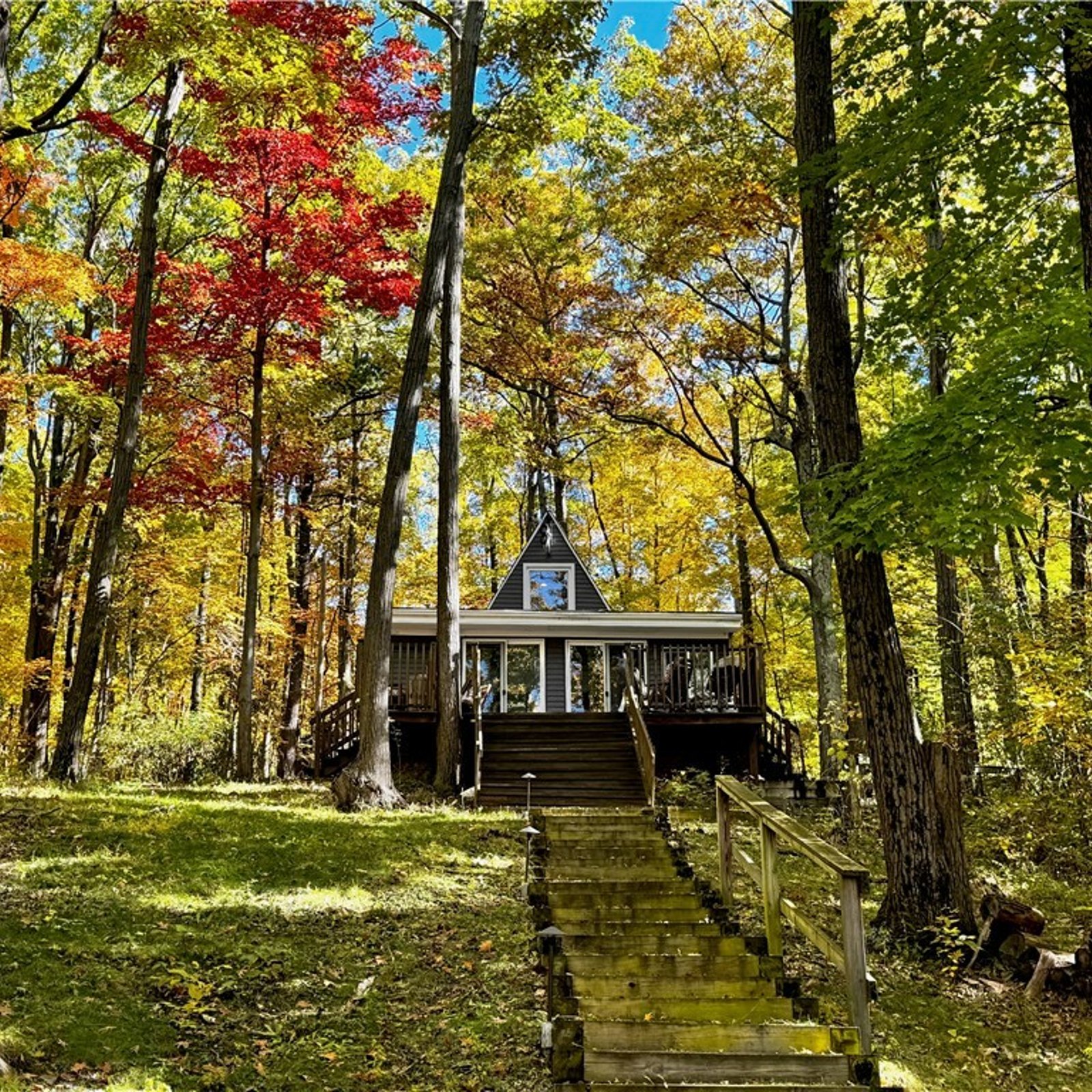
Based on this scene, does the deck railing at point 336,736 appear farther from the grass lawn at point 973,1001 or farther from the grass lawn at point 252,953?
the grass lawn at point 973,1001

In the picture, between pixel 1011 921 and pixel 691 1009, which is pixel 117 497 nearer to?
pixel 691 1009

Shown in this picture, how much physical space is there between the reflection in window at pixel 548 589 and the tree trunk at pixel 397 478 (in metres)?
8.47

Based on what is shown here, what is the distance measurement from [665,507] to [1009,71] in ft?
67.2

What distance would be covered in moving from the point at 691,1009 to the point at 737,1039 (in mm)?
450

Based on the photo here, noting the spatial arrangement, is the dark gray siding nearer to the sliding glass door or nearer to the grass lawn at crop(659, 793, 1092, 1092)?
the sliding glass door

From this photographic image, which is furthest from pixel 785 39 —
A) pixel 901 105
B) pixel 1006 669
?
pixel 1006 669

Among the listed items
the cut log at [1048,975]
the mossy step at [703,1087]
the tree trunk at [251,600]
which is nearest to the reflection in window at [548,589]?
the tree trunk at [251,600]

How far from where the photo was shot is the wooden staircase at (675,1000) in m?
4.04

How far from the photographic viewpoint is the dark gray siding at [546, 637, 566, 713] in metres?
19.0

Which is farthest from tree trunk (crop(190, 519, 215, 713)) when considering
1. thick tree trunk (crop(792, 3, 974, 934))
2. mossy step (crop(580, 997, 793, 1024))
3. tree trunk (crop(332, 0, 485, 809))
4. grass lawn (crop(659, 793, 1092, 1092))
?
mossy step (crop(580, 997, 793, 1024))

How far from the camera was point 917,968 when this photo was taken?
6367 millimetres

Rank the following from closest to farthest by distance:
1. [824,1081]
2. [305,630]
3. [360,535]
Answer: [824,1081], [305,630], [360,535]

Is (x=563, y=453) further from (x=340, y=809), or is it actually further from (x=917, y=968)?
(x=917, y=968)

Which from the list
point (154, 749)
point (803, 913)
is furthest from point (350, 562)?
point (803, 913)
